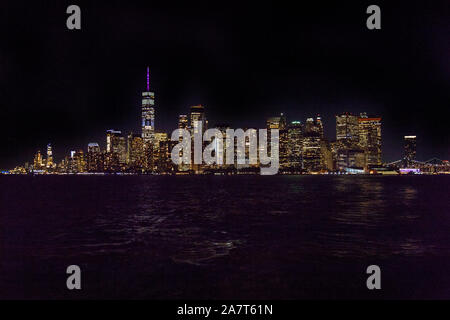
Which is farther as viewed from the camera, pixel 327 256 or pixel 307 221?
pixel 307 221

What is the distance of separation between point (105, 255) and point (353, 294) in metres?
12.6

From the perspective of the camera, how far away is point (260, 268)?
17.0 m

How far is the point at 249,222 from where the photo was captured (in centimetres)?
3203

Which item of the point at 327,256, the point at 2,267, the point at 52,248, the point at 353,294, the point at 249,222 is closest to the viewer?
the point at 353,294

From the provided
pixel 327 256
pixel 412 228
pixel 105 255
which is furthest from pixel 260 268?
pixel 412 228

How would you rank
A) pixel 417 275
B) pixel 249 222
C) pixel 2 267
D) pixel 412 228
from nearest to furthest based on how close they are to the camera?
pixel 417 275, pixel 2 267, pixel 412 228, pixel 249 222

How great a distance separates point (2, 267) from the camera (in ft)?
56.6
